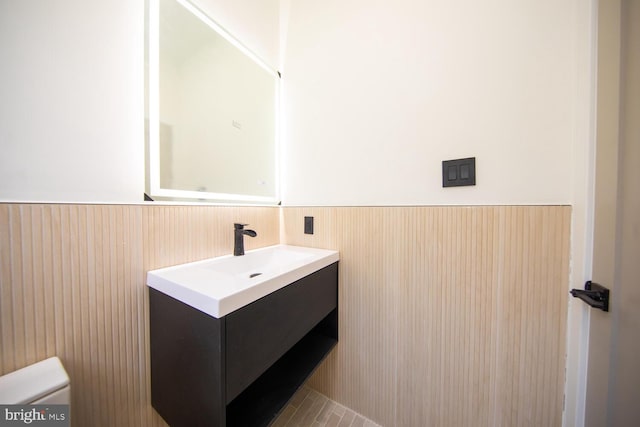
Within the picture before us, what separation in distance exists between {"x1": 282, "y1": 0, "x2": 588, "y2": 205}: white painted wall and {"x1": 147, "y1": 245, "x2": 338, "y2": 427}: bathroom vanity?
58 centimetres

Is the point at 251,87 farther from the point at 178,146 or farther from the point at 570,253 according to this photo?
the point at 570,253

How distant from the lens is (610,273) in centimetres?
60

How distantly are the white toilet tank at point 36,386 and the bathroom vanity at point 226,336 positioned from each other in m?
0.23

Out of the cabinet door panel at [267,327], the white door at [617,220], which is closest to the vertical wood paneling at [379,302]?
the white door at [617,220]

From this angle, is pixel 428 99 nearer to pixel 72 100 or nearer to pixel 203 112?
pixel 203 112

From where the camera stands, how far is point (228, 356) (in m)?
0.60

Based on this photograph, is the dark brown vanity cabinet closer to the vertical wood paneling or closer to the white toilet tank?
the vertical wood paneling

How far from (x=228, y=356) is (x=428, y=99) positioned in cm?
121

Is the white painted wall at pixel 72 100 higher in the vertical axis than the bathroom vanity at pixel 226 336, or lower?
higher

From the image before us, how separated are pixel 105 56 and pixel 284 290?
1012mm

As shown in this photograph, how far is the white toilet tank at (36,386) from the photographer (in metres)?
0.50

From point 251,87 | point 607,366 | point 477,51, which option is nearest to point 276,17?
point 251,87

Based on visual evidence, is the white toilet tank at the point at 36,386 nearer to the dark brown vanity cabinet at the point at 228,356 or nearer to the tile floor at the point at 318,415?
the dark brown vanity cabinet at the point at 228,356

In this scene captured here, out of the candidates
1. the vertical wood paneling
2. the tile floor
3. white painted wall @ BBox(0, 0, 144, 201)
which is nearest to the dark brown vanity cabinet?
the vertical wood paneling
